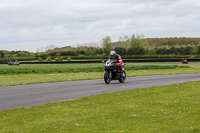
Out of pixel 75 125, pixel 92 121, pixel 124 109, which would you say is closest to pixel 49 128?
pixel 75 125

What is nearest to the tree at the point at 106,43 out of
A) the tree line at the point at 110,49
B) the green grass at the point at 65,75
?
the tree line at the point at 110,49

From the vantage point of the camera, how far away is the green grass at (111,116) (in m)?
7.62

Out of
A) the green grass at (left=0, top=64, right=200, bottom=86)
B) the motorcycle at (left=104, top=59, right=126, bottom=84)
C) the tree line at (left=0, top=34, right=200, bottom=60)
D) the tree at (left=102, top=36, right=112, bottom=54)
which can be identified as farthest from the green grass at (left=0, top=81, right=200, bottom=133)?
the tree at (left=102, top=36, right=112, bottom=54)

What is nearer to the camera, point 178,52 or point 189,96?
point 189,96

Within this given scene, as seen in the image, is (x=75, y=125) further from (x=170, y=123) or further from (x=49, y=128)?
(x=170, y=123)

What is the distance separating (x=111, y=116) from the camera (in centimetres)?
Answer: 908

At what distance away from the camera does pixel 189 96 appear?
507 inches

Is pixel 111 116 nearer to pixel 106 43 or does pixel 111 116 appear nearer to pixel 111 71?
pixel 111 71

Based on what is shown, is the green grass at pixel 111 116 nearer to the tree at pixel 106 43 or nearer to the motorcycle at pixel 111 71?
the motorcycle at pixel 111 71

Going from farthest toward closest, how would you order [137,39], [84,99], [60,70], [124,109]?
[137,39] → [60,70] → [84,99] → [124,109]

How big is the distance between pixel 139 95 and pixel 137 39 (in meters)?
106

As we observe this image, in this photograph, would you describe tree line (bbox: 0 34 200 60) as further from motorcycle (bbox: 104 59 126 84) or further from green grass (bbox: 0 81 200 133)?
green grass (bbox: 0 81 200 133)

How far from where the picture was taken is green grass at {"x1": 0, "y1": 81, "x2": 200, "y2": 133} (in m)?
7.62

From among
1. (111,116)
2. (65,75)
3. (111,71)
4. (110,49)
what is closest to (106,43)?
(110,49)
